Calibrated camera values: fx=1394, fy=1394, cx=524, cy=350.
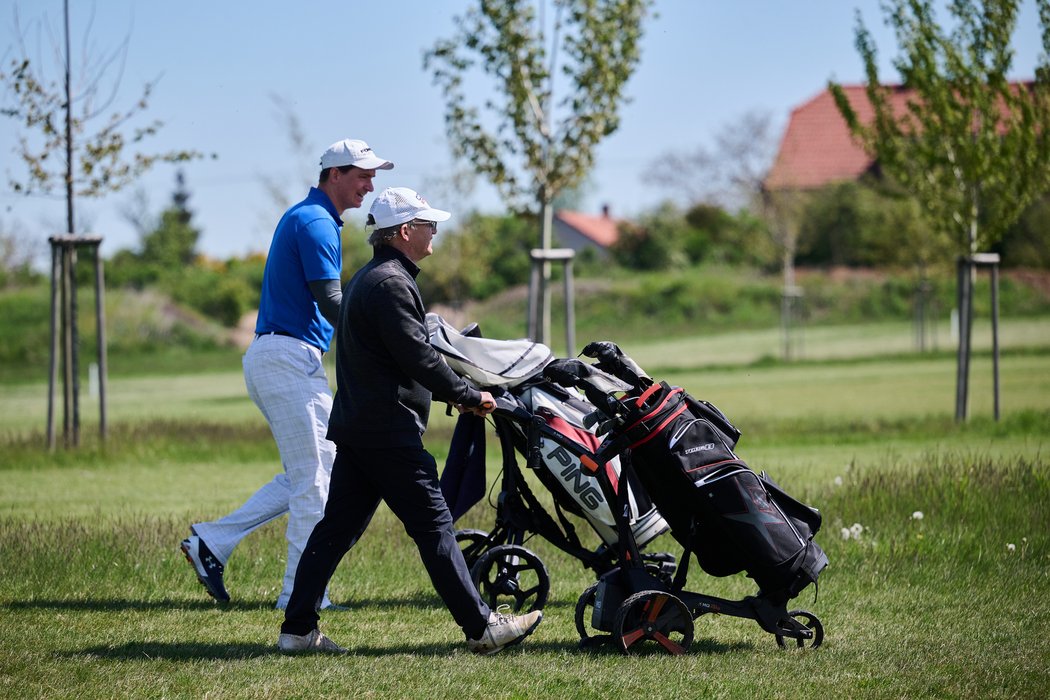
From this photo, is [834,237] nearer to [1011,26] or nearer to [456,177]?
[456,177]

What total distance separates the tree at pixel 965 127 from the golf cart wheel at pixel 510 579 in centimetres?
951

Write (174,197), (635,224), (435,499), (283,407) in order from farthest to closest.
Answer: (174,197)
(635,224)
(283,407)
(435,499)

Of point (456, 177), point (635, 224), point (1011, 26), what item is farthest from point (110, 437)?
point (635, 224)

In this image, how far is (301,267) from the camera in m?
6.93

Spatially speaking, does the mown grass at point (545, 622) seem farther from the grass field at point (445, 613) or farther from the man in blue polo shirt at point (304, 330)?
the man in blue polo shirt at point (304, 330)

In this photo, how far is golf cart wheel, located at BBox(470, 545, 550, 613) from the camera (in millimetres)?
6758

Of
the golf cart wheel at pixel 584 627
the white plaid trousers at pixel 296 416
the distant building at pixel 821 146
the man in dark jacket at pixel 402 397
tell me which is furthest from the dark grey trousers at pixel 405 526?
the distant building at pixel 821 146

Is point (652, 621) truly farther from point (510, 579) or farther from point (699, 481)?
point (510, 579)

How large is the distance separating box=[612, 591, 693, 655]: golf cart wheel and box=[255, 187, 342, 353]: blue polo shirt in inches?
84.0

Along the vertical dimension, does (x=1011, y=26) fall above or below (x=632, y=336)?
above

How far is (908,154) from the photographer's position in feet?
52.6

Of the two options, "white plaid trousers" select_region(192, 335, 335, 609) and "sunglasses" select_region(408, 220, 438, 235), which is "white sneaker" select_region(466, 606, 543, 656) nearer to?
"white plaid trousers" select_region(192, 335, 335, 609)

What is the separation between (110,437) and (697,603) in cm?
996

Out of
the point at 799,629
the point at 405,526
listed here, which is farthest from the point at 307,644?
the point at 799,629
